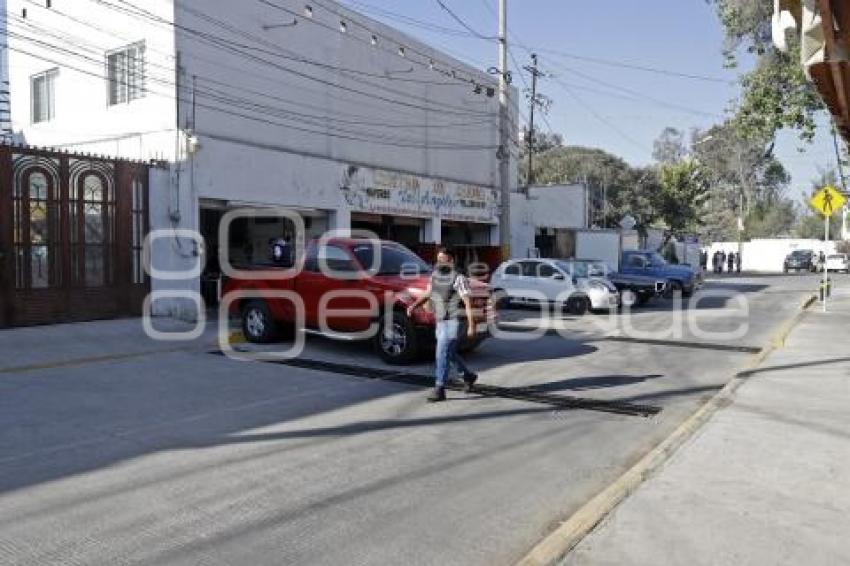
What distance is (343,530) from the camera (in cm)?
499

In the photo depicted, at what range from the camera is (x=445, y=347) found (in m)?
9.14

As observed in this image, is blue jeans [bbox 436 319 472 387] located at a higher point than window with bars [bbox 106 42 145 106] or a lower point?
lower

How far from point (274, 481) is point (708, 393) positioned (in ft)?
20.4

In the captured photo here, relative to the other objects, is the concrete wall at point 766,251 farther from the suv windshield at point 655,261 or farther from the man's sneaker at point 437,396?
the man's sneaker at point 437,396

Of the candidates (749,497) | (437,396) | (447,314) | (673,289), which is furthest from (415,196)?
(749,497)

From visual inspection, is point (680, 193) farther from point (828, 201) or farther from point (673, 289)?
point (828, 201)

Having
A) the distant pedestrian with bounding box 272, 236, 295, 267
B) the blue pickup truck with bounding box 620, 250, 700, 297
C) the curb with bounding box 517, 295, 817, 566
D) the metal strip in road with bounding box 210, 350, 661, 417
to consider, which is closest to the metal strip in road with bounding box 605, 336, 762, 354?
the curb with bounding box 517, 295, 817, 566

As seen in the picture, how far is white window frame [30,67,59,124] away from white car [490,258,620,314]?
13283 millimetres

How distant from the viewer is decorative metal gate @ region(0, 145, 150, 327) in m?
14.1

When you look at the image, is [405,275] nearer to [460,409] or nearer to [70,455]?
[460,409]

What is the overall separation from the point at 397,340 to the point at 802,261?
178 feet

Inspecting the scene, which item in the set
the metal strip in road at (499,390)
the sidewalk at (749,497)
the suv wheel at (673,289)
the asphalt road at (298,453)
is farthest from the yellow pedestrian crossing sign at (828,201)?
the metal strip in road at (499,390)

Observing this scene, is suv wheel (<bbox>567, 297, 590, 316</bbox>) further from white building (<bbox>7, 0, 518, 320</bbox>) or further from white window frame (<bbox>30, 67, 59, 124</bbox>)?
white window frame (<bbox>30, 67, 59, 124</bbox>)

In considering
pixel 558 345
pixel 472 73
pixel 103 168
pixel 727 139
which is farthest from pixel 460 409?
pixel 727 139
